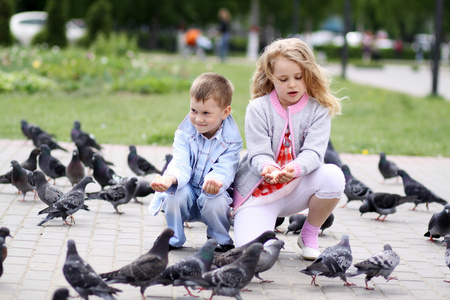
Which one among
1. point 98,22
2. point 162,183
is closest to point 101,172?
point 162,183

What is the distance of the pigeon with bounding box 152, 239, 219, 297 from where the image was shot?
4.26 meters

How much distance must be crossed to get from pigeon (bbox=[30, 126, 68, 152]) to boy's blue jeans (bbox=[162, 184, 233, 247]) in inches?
158

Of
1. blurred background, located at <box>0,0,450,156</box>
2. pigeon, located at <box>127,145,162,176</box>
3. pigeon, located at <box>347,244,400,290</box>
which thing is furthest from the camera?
blurred background, located at <box>0,0,450,156</box>

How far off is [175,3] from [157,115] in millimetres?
33581

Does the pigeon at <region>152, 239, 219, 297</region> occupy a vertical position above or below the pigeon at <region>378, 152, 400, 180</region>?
above

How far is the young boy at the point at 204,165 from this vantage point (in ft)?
16.8

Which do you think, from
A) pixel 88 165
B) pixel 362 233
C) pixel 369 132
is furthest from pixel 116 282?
pixel 369 132

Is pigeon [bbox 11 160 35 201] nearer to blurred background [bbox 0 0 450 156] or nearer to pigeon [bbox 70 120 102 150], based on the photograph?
pigeon [bbox 70 120 102 150]

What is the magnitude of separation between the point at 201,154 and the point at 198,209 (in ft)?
1.45

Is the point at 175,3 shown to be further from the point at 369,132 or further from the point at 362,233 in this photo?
the point at 362,233

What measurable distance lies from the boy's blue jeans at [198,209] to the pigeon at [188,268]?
0.73m

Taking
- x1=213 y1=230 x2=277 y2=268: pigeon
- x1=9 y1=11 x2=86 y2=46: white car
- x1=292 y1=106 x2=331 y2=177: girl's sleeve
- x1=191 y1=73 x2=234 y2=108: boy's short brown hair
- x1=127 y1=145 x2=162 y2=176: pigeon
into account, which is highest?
x1=191 y1=73 x2=234 y2=108: boy's short brown hair

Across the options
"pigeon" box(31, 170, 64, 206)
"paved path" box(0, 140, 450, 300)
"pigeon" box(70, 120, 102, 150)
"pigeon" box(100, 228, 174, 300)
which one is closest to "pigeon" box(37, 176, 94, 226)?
"paved path" box(0, 140, 450, 300)

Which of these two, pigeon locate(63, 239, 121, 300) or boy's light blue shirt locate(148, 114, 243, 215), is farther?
boy's light blue shirt locate(148, 114, 243, 215)
